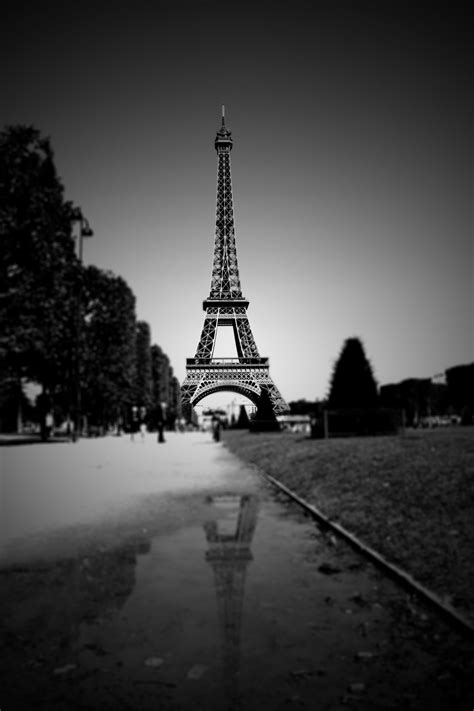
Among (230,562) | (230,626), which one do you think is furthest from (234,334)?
(230,562)

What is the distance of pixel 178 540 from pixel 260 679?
8.63 metres

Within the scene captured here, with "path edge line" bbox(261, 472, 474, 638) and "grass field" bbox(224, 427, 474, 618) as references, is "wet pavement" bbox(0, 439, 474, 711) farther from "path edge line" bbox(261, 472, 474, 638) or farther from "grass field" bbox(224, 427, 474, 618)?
"grass field" bbox(224, 427, 474, 618)

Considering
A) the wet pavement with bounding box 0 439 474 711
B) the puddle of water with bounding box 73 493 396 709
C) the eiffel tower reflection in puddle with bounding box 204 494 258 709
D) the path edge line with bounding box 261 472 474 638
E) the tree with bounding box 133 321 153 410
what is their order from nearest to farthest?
the tree with bounding box 133 321 153 410
the wet pavement with bounding box 0 439 474 711
the puddle of water with bounding box 73 493 396 709
the eiffel tower reflection in puddle with bounding box 204 494 258 709
the path edge line with bounding box 261 472 474 638

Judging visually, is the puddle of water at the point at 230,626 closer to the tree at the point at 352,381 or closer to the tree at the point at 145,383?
the tree at the point at 145,383

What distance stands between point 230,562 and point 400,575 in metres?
4.26

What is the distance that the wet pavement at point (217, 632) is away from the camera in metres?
7.00

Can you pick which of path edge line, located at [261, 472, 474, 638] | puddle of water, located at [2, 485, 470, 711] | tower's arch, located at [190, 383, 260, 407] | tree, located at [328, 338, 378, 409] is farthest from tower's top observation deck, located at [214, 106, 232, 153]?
path edge line, located at [261, 472, 474, 638]

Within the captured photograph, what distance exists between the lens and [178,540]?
15.7 meters

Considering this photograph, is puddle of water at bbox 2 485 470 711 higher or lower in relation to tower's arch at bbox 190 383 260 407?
lower

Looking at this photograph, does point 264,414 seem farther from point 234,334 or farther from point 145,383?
point 145,383

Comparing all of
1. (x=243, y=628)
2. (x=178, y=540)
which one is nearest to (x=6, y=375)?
(x=178, y=540)

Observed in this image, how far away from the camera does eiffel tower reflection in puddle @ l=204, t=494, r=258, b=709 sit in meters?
7.89

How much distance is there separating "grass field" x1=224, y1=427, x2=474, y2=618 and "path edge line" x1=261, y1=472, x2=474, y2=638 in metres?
0.22

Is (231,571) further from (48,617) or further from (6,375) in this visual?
(6,375)
